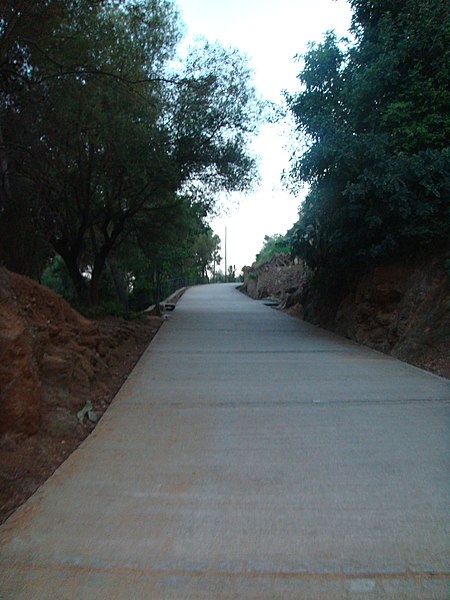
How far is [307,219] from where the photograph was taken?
45.7 feet

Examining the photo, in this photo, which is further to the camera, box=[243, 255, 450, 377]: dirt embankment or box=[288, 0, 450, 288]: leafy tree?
box=[288, 0, 450, 288]: leafy tree

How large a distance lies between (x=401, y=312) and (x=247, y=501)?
788 centimetres

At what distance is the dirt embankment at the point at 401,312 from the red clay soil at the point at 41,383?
4965 millimetres

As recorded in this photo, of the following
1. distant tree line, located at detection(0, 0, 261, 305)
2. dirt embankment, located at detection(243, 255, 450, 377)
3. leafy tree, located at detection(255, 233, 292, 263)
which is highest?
distant tree line, located at detection(0, 0, 261, 305)

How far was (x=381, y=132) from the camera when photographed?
38.2ft

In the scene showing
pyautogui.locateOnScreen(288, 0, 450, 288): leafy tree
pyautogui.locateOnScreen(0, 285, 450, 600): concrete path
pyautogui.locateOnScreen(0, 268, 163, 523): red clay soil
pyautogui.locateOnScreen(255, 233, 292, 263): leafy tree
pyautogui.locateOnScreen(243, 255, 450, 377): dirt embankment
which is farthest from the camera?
pyautogui.locateOnScreen(255, 233, 292, 263): leafy tree

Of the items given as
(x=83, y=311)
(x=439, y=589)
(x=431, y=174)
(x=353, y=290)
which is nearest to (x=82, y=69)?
(x=83, y=311)

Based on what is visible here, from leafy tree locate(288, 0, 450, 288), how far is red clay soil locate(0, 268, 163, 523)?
5550 mm

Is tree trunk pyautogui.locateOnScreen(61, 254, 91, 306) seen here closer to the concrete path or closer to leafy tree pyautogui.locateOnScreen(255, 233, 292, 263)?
leafy tree pyautogui.locateOnScreen(255, 233, 292, 263)

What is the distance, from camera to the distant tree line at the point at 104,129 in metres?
10.6

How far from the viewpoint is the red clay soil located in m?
5.06

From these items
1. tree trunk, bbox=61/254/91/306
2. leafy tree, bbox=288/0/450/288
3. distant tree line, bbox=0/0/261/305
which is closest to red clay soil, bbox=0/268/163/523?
distant tree line, bbox=0/0/261/305

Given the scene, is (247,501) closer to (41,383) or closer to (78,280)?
(41,383)

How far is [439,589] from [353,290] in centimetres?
1131
